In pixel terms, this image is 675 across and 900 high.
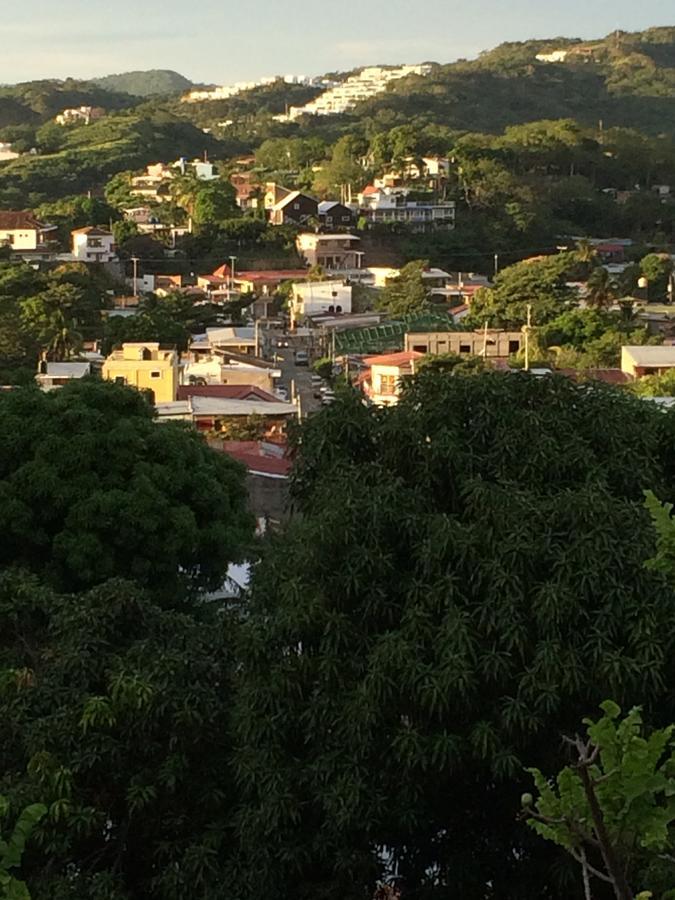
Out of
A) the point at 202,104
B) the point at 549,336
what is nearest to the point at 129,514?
the point at 549,336

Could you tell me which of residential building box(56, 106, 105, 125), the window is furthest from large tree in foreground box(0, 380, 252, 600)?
residential building box(56, 106, 105, 125)

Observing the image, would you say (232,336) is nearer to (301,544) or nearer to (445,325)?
(445,325)

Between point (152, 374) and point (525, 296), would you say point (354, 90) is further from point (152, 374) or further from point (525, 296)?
point (152, 374)

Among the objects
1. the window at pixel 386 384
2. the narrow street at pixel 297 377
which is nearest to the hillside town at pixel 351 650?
the window at pixel 386 384

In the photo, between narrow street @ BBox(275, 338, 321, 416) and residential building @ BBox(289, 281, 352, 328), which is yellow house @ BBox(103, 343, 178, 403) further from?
residential building @ BBox(289, 281, 352, 328)

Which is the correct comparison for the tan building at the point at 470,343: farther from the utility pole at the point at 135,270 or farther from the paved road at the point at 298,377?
the utility pole at the point at 135,270

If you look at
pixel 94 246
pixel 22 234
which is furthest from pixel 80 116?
pixel 94 246
